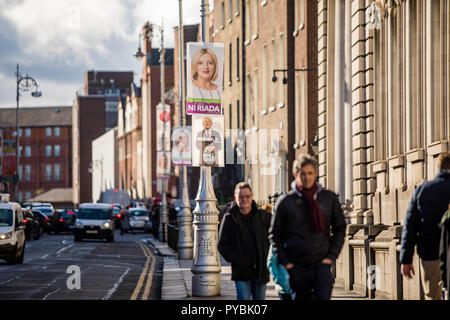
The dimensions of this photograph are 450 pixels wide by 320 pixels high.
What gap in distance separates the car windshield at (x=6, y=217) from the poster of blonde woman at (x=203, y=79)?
1462cm

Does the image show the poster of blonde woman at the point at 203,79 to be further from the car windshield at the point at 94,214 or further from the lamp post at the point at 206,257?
the car windshield at the point at 94,214

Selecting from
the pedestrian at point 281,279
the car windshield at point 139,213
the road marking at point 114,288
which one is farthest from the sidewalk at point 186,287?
the car windshield at point 139,213

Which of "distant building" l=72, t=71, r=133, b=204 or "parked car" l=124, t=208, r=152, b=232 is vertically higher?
"distant building" l=72, t=71, r=133, b=204

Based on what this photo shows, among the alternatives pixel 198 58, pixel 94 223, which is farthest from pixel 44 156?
pixel 198 58

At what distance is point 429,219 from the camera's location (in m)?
10.2

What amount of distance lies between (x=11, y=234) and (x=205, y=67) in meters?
14.7

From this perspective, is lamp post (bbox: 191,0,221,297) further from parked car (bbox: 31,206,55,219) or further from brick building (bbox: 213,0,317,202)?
parked car (bbox: 31,206,55,219)

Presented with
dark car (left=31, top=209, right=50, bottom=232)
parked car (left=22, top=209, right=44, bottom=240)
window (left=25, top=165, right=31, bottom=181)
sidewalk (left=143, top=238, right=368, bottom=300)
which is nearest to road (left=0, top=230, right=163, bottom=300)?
sidewalk (left=143, top=238, right=368, bottom=300)

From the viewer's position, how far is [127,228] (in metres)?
68.9

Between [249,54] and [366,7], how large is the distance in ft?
86.2

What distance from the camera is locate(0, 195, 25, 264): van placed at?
103 ft

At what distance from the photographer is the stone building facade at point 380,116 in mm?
17734

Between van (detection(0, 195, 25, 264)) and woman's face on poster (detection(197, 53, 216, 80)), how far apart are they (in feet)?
47.4
